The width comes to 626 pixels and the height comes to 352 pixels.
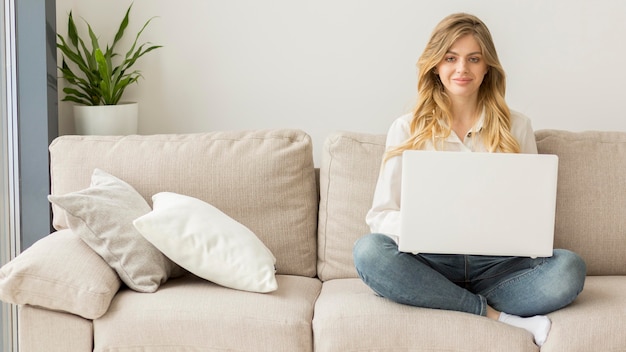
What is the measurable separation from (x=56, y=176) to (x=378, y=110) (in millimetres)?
1205

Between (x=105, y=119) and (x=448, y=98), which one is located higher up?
(x=448, y=98)

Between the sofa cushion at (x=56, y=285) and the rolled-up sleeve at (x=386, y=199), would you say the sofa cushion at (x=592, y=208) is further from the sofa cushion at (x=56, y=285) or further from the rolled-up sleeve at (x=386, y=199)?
the sofa cushion at (x=56, y=285)

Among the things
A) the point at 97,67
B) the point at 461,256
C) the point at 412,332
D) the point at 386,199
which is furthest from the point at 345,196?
the point at 97,67

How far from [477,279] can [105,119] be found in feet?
4.81

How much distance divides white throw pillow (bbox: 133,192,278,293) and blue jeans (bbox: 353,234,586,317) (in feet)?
0.92

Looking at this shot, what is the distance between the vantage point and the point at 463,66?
2.55m

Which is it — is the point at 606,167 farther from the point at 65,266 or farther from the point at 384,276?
the point at 65,266

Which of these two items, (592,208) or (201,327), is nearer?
(201,327)

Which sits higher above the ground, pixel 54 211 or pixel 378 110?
pixel 378 110

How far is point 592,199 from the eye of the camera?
9.00 feet

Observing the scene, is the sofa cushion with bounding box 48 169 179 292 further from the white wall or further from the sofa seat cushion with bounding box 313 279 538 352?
the white wall

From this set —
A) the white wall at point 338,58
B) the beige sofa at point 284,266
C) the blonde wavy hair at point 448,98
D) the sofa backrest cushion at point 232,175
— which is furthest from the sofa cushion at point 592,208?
the sofa backrest cushion at point 232,175

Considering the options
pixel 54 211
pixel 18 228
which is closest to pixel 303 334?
pixel 54 211

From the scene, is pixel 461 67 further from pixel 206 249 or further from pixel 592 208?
pixel 206 249
